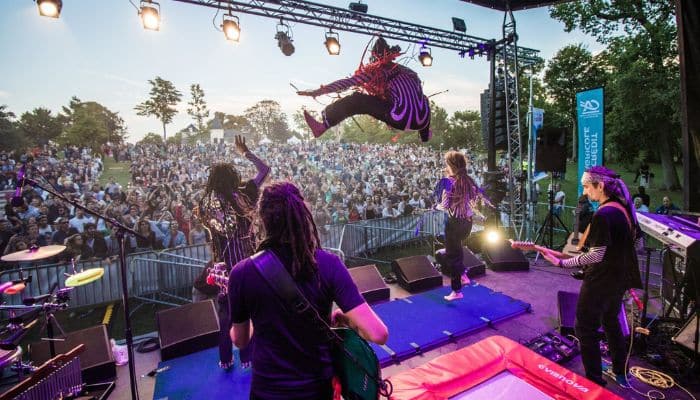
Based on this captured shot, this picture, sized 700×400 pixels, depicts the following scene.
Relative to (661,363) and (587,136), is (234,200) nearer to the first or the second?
(661,363)

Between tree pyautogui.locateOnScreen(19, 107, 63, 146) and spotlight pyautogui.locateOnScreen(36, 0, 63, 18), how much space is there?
16.9 metres

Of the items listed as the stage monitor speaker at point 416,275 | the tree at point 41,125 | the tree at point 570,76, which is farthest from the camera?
the tree at point 570,76

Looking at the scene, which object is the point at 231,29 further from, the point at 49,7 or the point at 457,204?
the point at 457,204

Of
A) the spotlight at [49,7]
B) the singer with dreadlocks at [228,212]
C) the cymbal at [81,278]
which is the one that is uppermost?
the spotlight at [49,7]

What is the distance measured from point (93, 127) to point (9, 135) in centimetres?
292

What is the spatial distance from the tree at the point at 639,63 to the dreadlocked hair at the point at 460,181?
16882 millimetres

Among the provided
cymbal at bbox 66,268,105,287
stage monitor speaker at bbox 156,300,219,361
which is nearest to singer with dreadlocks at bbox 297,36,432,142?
stage monitor speaker at bbox 156,300,219,361

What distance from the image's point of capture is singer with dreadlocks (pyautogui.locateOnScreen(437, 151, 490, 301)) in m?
4.54

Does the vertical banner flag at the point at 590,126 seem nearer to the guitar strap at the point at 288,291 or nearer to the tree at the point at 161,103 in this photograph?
the guitar strap at the point at 288,291

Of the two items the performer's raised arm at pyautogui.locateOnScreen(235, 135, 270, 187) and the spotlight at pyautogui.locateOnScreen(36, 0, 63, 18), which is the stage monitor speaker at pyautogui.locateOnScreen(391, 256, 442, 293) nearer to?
the performer's raised arm at pyautogui.locateOnScreen(235, 135, 270, 187)

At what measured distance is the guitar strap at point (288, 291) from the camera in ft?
4.47

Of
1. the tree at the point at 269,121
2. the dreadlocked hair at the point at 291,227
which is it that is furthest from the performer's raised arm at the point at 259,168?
the tree at the point at 269,121

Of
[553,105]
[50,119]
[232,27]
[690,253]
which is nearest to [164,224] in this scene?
[232,27]

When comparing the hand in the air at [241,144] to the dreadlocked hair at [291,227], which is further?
the hand in the air at [241,144]
